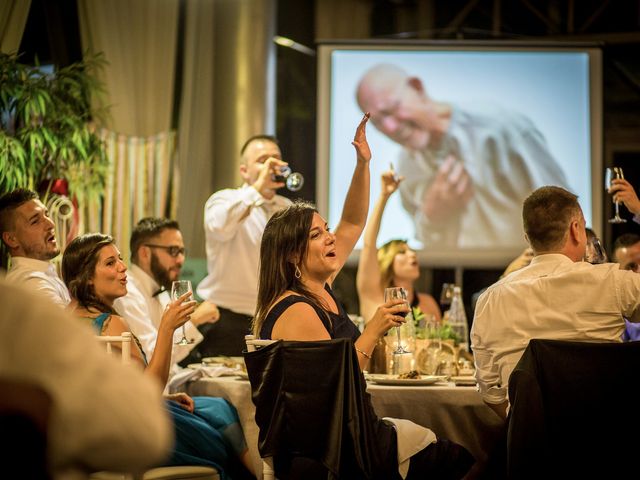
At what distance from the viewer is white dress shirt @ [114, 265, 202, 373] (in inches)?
153

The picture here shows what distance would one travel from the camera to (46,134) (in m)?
5.07

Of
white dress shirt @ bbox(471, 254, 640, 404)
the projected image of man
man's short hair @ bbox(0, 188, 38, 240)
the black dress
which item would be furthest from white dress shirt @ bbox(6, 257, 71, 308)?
the projected image of man

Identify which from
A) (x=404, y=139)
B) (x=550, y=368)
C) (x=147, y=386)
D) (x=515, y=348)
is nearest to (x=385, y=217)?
(x=404, y=139)

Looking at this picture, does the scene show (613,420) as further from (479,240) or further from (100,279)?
(479,240)

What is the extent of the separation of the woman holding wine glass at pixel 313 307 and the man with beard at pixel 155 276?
1036mm

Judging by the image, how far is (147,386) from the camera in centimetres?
112

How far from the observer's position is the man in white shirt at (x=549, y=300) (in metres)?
2.78

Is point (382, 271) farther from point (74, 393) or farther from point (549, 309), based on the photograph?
point (74, 393)

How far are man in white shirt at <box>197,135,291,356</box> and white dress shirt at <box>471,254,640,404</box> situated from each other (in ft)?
6.22

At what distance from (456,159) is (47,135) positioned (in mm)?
3121

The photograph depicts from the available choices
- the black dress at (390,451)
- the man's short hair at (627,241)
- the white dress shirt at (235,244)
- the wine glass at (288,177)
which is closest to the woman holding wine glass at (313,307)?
the black dress at (390,451)

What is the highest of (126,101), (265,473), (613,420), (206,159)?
(126,101)

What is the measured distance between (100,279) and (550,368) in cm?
170

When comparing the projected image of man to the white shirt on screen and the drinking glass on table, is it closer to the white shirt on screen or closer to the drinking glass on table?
the white shirt on screen
